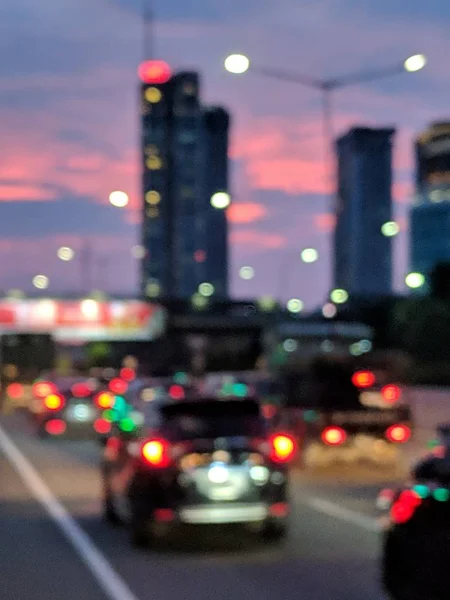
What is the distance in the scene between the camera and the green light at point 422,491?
9789 millimetres

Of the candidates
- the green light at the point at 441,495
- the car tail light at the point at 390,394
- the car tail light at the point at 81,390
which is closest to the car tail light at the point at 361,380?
the car tail light at the point at 390,394

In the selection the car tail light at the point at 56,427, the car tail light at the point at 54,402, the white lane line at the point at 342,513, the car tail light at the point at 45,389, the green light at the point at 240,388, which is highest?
the green light at the point at 240,388

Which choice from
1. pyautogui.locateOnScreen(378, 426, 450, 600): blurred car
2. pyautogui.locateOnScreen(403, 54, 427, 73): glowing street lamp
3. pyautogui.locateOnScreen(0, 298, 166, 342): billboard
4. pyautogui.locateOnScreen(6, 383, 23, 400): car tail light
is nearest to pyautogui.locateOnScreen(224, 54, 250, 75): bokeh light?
pyautogui.locateOnScreen(403, 54, 427, 73): glowing street lamp

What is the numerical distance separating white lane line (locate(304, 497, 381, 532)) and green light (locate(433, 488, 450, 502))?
6.24 m

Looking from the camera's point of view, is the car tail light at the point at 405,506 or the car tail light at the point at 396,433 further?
the car tail light at the point at 396,433

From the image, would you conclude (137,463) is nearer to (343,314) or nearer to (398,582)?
(398,582)

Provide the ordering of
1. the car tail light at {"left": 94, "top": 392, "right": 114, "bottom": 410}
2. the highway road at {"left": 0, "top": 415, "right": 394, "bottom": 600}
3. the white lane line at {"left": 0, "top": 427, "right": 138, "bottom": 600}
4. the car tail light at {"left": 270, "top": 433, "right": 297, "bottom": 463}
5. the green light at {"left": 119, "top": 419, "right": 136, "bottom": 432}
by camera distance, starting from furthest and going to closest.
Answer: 1. the car tail light at {"left": 94, "top": 392, "right": 114, "bottom": 410}
2. the green light at {"left": 119, "top": 419, "right": 136, "bottom": 432}
3. the car tail light at {"left": 270, "top": 433, "right": 297, "bottom": 463}
4. the white lane line at {"left": 0, "top": 427, "right": 138, "bottom": 600}
5. the highway road at {"left": 0, "top": 415, "right": 394, "bottom": 600}

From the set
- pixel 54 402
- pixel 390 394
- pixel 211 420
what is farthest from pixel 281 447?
pixel 54 402

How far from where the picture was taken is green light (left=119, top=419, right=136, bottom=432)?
1567 centimetres

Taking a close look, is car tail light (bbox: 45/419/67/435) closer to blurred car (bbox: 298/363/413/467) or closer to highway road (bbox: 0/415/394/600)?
blurred car (bbox: 298/363/413/467)

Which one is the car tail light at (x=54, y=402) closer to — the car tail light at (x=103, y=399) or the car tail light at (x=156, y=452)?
the car tail light at (x=103, y=399)

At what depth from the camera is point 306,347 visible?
8062cm

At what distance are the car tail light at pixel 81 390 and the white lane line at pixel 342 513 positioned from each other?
16185 mm

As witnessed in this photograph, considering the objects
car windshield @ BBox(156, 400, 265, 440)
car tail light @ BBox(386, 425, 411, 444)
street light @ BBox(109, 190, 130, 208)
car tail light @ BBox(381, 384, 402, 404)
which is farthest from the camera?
street light @ BBox(109, 190, 130, 208)
